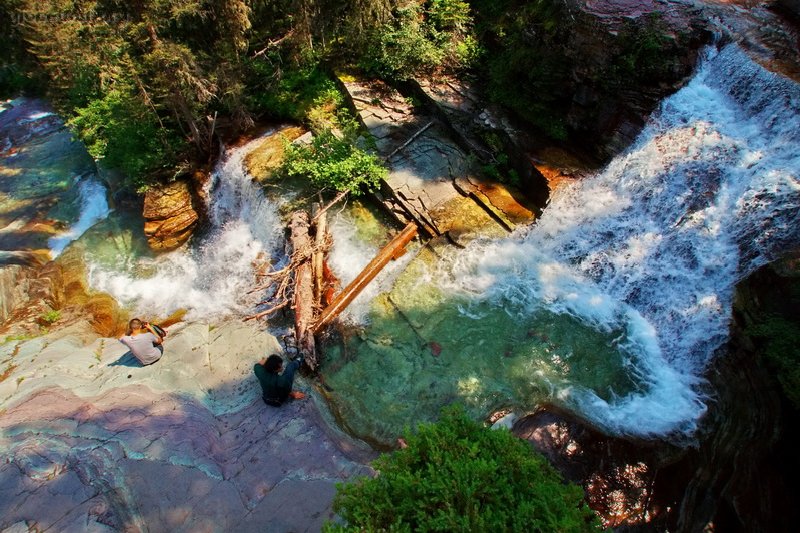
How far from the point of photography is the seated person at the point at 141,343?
290 inches

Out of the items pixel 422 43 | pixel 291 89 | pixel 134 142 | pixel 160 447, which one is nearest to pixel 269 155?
pixel 291 89

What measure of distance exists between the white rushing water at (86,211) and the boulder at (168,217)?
326cm

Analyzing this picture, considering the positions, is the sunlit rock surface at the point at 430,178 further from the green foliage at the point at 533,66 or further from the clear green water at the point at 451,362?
the clear green water at the point at 451,362

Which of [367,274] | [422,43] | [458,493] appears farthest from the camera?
[422,43]

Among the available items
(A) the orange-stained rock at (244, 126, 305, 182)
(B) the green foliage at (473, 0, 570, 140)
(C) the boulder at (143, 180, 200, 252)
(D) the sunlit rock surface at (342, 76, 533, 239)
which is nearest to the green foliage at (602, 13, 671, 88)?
(B) the green foliage at (473, 0, 570, 140)

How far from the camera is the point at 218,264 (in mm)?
10859

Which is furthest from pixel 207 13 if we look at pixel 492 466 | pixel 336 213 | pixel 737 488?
pixel 737 488

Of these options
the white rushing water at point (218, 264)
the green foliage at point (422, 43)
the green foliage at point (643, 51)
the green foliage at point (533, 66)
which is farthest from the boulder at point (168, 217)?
the green foliage at point (643, 51)

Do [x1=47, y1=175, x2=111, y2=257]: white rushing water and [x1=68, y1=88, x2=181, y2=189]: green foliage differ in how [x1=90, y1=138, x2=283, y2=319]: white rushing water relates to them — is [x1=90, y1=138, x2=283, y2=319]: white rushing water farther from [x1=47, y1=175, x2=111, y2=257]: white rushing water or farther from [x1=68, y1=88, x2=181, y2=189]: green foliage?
[x1=47, y1=175, x2=111, y2=257]: white rushing water

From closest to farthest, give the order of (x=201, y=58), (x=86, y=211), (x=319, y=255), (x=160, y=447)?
(x=160, y=447), (x=319, y=255), (x=201, y=58), (x=86, y=211)

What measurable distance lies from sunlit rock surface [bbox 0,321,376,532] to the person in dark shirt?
218mm

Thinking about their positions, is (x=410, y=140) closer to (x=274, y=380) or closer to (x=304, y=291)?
(x=304, y=291)

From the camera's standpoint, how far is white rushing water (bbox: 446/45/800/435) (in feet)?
22.1

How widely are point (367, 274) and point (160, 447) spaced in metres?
4.70
